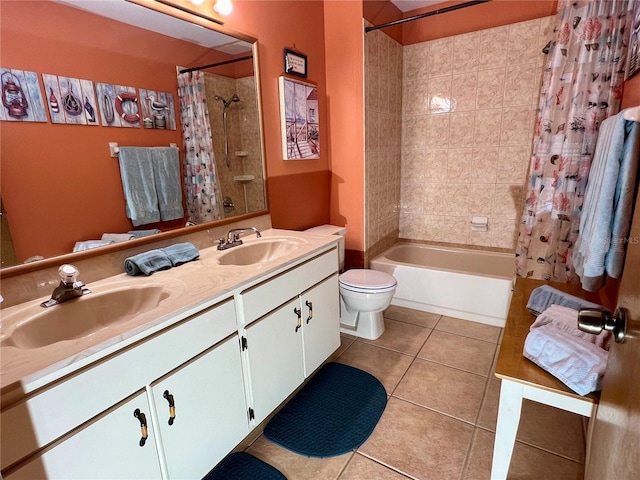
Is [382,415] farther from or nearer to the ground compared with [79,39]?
nearer to the ground

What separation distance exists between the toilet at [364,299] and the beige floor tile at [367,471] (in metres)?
0.97

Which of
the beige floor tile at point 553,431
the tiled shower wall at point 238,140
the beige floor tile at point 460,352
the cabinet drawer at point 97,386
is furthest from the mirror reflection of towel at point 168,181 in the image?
the beige floor tile at point 553,431

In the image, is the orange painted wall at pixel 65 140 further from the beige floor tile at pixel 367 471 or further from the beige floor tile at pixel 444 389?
the beige floor tile at pixel 444 389

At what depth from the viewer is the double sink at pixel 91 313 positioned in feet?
3.41

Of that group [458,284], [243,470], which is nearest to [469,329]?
[458,284]

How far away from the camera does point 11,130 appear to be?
1132 mm

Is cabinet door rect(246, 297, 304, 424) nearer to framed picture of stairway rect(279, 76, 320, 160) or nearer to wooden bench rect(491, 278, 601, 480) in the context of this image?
wooden bench rect(491, 278, 601, 480)

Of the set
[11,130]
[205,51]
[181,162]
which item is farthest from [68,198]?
[205,51]

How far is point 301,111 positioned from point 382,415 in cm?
205

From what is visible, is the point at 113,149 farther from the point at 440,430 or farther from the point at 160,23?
the point at 440,430

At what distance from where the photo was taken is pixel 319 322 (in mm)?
1927

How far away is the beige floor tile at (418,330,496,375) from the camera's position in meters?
2.15

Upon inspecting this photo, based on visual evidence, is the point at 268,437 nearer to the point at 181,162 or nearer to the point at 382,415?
the point at 382,415

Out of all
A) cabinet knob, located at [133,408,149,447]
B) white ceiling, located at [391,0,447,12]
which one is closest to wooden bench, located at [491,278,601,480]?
cabinet knob, located at [133,408,149,447]
